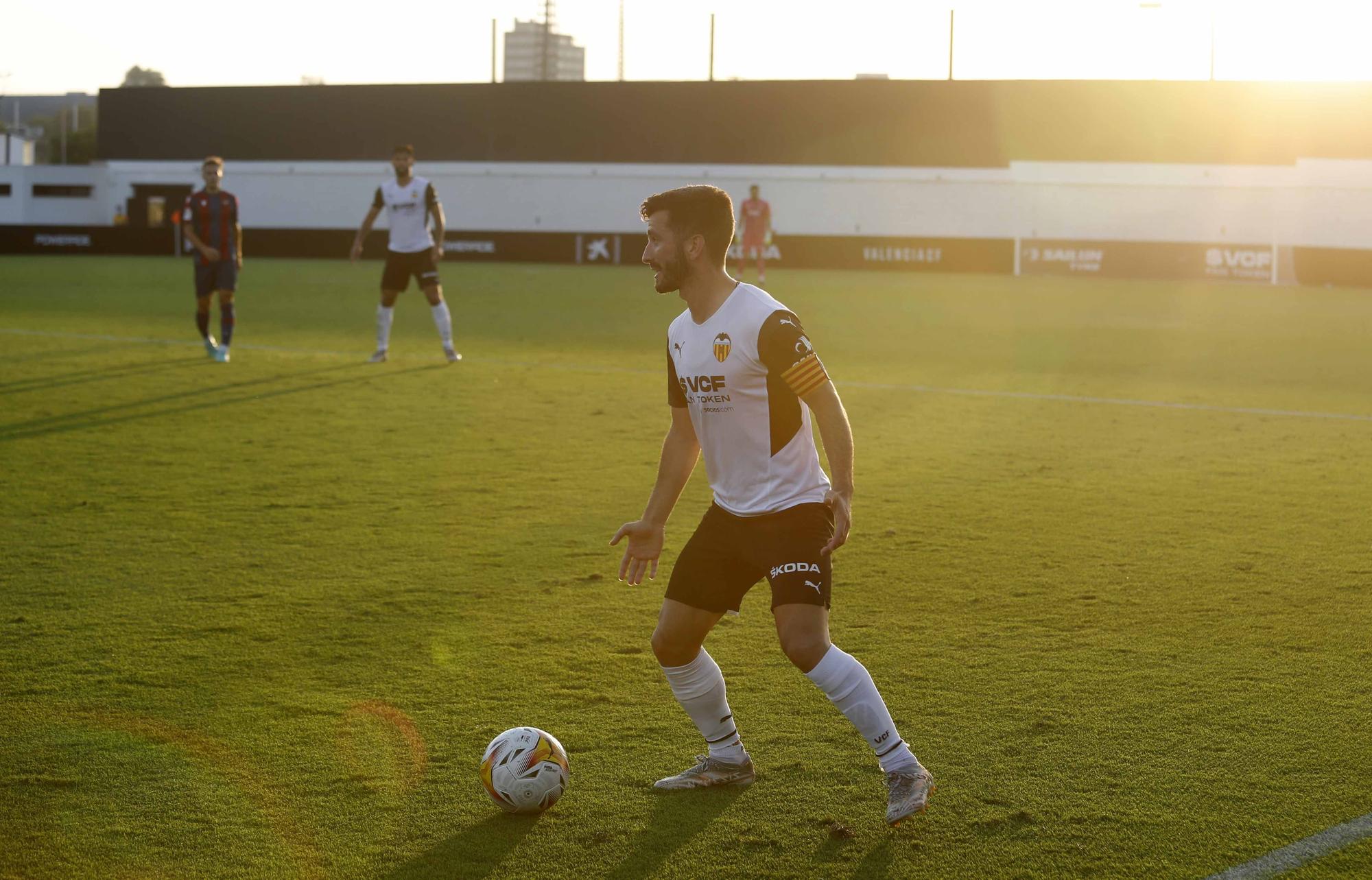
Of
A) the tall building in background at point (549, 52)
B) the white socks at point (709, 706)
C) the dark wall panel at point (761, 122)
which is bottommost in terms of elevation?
the white socks at point (709, 706)

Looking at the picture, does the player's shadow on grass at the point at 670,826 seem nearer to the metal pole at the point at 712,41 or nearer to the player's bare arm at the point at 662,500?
the player's bare arm at the point at 662,500

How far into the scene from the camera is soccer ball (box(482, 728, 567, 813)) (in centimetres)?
397

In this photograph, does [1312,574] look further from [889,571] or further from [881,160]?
[881,160]

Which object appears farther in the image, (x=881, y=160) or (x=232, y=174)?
(x=232, y=174)

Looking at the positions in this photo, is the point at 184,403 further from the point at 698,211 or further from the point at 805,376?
the point at 805,376

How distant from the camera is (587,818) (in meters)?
4.00

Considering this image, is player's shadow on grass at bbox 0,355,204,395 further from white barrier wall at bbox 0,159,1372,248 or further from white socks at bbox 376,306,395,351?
white barrier wall at bbox 0,159,1372,248

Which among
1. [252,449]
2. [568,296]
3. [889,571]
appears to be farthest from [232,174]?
[889,571]

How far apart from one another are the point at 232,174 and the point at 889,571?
160 ft

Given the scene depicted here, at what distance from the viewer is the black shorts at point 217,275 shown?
47.9 ft

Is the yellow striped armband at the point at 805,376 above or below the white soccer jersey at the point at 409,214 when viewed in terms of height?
below

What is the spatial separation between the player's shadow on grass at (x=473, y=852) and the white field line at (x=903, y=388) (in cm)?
964

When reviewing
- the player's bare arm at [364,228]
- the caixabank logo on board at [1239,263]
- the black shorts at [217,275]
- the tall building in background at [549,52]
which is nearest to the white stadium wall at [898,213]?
A: the caixabank logo on board at [1239,263]

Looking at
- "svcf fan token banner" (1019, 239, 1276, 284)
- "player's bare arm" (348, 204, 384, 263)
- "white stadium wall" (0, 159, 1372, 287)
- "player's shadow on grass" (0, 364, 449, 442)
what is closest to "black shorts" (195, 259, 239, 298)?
"player's bare arm" (348, 204, 384, 263)
